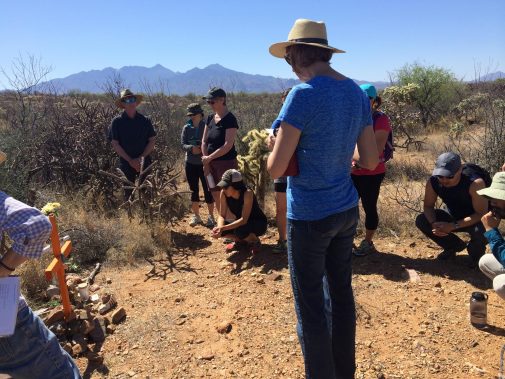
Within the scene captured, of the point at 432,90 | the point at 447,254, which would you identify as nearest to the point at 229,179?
the point at 447,254

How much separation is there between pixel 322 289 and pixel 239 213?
2.65 meters

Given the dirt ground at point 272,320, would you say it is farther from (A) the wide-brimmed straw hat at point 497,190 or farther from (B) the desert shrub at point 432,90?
(B) the desert shrub at point 432,90

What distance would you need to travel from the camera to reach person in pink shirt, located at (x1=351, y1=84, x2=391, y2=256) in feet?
12.9

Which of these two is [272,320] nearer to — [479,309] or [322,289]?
[322,289]

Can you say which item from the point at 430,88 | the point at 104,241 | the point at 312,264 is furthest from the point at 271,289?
the point at 430,88

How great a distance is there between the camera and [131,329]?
339 centimetres

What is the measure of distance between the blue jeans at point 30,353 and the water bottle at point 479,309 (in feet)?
9.01

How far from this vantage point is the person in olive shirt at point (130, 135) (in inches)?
209

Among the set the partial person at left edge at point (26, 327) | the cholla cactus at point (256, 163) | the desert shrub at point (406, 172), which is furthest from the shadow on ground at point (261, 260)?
A: the desert shrub at point (406, 172)

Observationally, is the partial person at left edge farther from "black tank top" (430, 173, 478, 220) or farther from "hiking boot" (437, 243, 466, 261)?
"hiking boot" (437, 243, 466, 261)

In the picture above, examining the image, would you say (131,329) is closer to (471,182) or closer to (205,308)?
(205,308)

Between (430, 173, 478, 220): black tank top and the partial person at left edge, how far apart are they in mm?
3385

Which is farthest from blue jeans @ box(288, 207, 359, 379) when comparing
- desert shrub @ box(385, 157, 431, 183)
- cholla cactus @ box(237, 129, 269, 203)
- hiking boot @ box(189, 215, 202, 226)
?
desert shrub @ box(385, 157, 431, 183)

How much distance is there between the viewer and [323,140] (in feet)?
6.41
